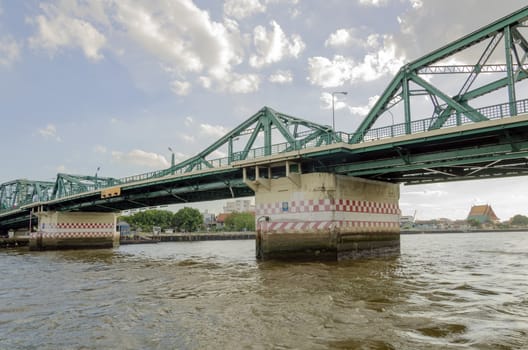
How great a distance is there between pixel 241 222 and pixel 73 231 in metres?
98.5

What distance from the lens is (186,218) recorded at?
129 meters

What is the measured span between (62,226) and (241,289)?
176 ft

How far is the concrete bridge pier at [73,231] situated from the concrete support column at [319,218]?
4151 centimetres

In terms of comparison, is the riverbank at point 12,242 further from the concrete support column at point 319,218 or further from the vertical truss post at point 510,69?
the vertical truss post at point 510,69

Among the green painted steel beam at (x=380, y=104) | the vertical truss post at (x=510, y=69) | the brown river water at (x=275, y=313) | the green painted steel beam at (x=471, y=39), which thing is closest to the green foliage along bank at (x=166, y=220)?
the green painted steel beam at (x=380, y=104)

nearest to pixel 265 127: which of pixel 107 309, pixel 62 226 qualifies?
pixel 107 309

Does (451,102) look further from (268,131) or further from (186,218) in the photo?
(186,218)

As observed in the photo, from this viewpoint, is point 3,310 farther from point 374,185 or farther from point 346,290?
point 374,185

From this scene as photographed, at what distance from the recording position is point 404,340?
7.43 meters

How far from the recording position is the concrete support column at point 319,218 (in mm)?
25109

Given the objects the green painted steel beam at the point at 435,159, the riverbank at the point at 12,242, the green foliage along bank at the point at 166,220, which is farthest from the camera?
the green foliage along bank at the point at 166,220

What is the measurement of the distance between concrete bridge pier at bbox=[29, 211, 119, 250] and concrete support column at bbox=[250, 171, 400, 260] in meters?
41.5

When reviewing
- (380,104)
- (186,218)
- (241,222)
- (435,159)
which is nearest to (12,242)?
(186,218)

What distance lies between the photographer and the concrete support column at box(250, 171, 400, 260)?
82.4ft
